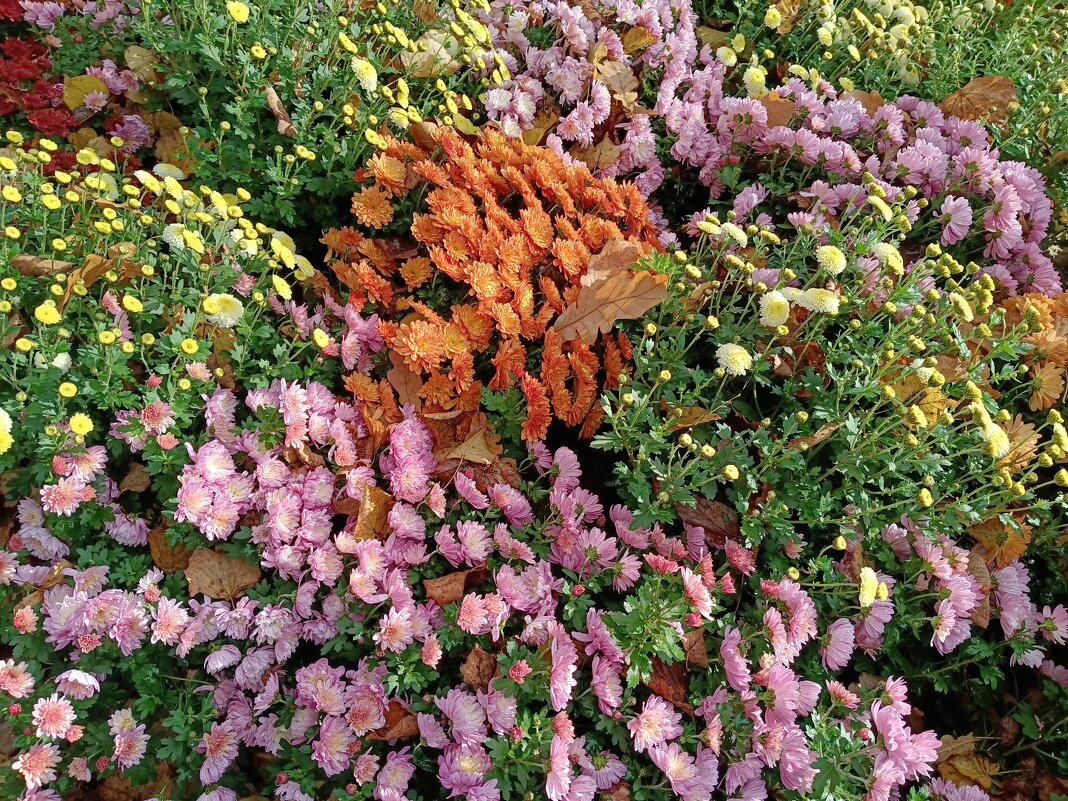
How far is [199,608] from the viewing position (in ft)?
6.33

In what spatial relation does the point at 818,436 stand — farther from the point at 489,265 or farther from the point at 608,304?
the point at 489,265

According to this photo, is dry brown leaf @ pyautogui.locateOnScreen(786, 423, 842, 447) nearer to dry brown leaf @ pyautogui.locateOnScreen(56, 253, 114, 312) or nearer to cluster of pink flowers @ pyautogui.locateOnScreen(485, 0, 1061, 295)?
cluster of pink flowers @ pyautogui.locateOnScreen(485, 0, 1061, 295)

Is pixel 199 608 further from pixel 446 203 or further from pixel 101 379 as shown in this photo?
pixel 446 203

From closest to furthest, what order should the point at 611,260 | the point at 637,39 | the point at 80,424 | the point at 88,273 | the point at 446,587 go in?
the point at 80,424 → the point at 446,587 → the point at 88,273 → the point at 611,260 → the point at 637,39

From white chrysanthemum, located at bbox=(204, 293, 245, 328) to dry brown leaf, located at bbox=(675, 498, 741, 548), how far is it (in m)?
1.39

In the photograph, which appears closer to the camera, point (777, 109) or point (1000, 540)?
point (1000, 540)

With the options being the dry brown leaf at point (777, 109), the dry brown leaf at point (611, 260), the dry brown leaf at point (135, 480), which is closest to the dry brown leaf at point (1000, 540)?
the dry brown leaf at point (611, 260)

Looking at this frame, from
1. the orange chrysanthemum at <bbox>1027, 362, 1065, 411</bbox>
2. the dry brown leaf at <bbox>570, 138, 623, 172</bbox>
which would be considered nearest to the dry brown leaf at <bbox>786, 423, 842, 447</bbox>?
the orange chrysanthemum at <bbox>1027, 362, 1065, 411</bbox>

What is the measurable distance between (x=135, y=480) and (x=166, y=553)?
223 millimetres

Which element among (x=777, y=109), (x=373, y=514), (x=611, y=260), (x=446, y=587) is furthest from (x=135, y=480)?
(x=777, y=109)

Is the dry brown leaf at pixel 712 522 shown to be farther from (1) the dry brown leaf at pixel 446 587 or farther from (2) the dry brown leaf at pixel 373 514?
(2) the dry brown leaf at pixel 373 514

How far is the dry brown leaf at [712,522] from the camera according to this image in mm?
2248

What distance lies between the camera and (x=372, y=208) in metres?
2.55

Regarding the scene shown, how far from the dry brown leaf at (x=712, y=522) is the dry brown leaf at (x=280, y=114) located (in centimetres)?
186
